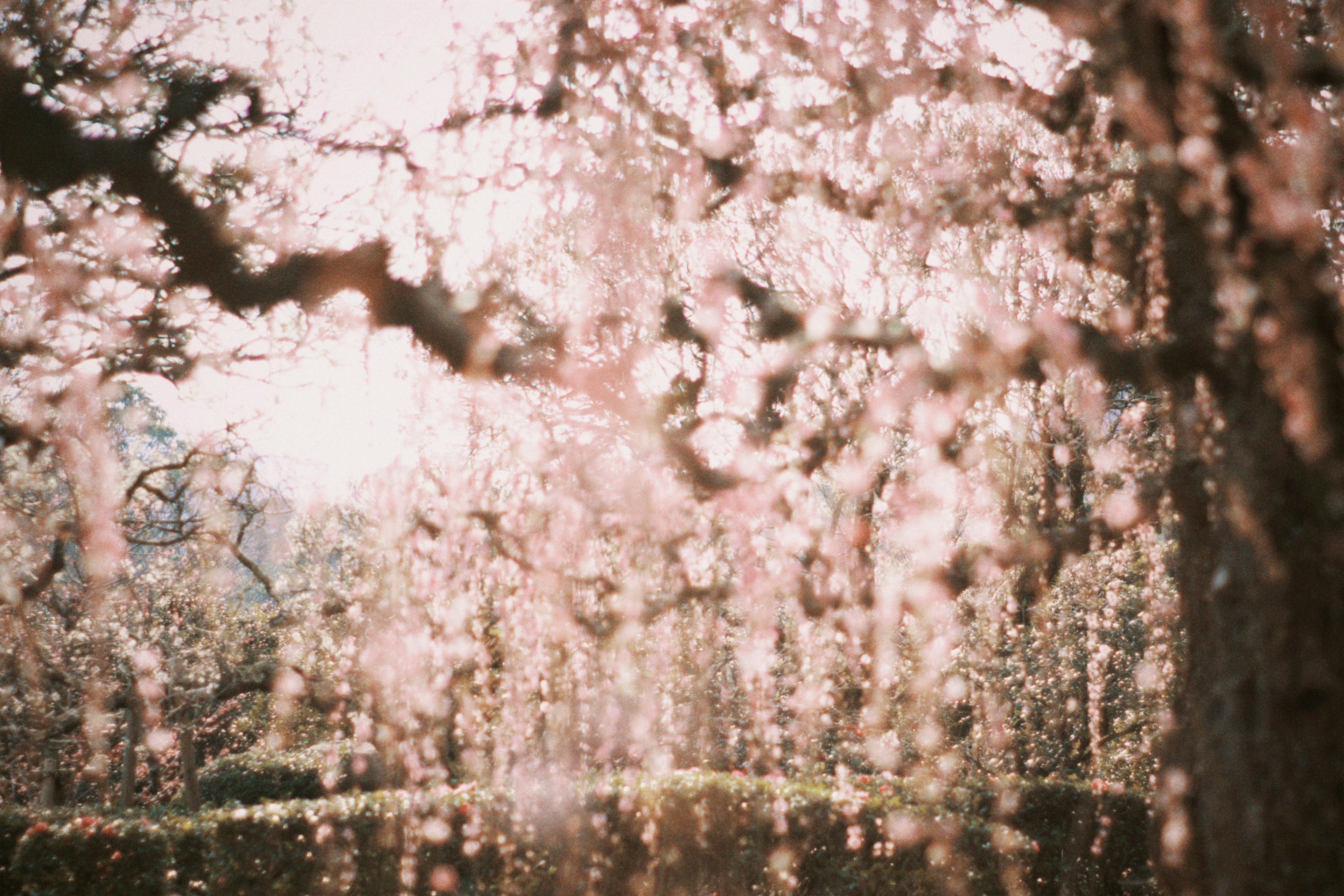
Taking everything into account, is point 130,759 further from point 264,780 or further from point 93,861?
point 93,861

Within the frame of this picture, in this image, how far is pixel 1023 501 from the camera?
555 centimetres

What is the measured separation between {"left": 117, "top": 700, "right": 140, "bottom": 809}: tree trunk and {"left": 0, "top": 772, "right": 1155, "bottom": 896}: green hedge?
10.1 ft

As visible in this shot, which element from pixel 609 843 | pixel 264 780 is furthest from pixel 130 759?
pixel 609 843

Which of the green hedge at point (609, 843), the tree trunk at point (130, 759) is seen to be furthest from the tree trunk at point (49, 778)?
the green hedge at point (609, 843)

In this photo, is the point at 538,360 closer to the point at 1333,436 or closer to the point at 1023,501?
the point at 1333,436

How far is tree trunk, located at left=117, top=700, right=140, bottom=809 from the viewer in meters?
9.06

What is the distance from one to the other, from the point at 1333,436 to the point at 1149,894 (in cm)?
534

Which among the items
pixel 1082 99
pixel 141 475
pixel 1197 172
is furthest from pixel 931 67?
pixel 141 475

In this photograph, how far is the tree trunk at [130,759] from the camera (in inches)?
357

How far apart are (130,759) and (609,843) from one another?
6.89 m

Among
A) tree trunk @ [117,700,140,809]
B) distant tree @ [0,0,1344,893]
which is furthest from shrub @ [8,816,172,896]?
tree trunk @ [117,700,140,809]

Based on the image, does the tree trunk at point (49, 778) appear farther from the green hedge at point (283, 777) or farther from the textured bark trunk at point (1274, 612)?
the textured bark trunk at point (1274, 612)

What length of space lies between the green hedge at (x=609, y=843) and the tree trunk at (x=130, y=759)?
3085 millimetres

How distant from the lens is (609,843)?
237 inches
